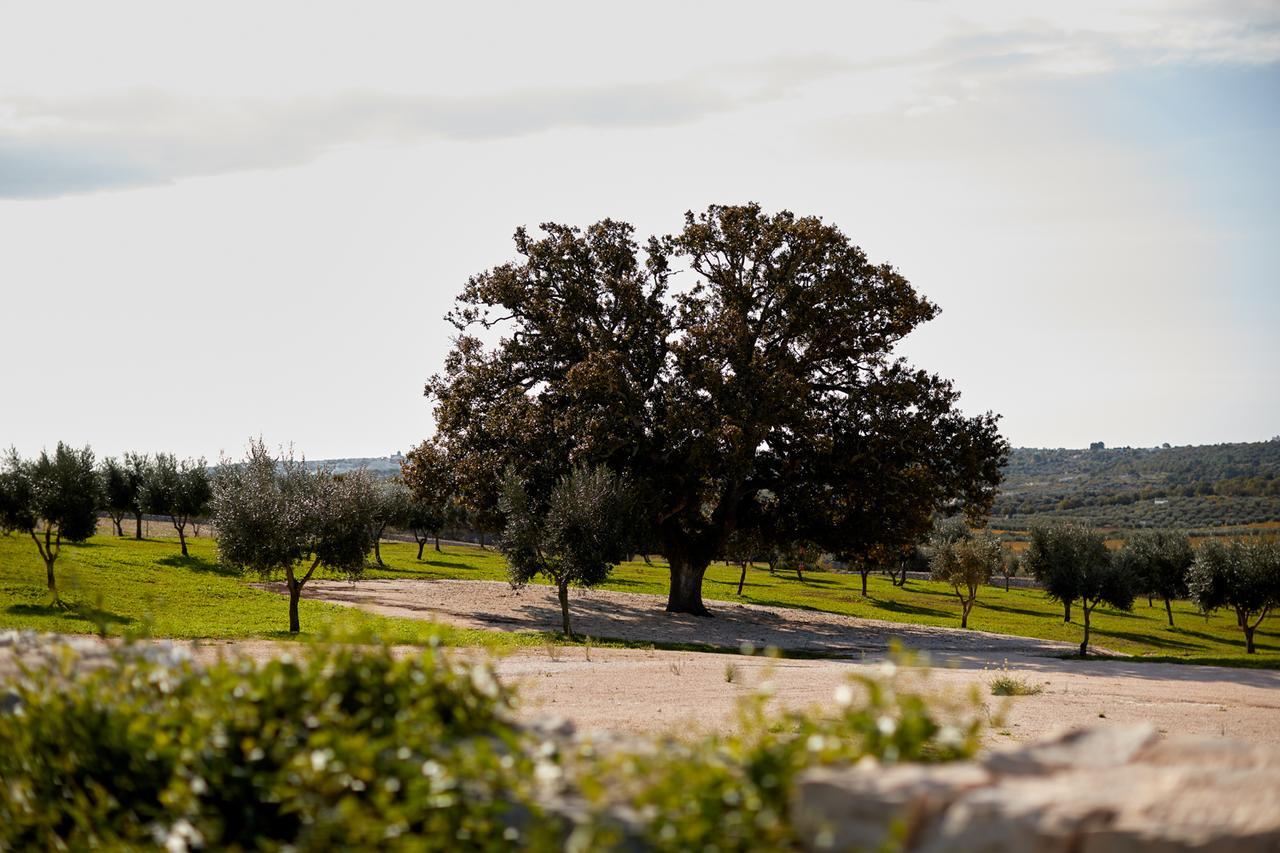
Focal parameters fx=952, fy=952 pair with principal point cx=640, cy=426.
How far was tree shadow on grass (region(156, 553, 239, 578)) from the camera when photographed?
40.6m

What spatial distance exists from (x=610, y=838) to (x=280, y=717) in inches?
78.7

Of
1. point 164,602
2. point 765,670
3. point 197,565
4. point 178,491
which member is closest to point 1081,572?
point 164,602

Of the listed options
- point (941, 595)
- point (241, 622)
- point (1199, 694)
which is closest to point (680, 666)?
point (1199, 694)

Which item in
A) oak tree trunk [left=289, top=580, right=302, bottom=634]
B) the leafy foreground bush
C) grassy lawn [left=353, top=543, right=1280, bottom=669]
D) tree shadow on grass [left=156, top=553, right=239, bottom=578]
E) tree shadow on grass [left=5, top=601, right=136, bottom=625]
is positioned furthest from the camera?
grassy lawn [left=353, top=543, right=1280, bottom=669]

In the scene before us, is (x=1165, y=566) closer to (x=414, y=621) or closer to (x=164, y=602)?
(x=414, y=621)

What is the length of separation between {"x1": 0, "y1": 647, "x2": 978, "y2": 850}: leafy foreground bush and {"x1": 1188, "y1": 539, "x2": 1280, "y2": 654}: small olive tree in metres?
43.2

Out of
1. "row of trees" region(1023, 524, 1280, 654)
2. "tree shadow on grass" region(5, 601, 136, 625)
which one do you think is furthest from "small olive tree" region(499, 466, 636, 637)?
"row of trees" region(1023, 524, 1280, 654)

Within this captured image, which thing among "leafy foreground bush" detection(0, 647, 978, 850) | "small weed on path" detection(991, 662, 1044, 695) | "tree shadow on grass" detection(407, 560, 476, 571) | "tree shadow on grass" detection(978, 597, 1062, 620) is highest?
"leafy foreground bush" detection(0, 647, 978, 850)

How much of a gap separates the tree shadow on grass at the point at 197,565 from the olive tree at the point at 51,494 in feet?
16.4

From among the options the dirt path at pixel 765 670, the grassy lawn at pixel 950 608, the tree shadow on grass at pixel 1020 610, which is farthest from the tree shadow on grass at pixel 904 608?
the dirt path at pixel 765 670

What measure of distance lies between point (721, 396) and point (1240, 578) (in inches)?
1111

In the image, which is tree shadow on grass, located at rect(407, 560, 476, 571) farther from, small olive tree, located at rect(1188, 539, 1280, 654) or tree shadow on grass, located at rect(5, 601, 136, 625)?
small olive tree, located at rect(1188, 539, 1280, 654)

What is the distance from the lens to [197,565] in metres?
42.3

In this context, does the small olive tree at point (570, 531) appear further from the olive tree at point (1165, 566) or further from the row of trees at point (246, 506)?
the olive tree at point (1165, 566)
